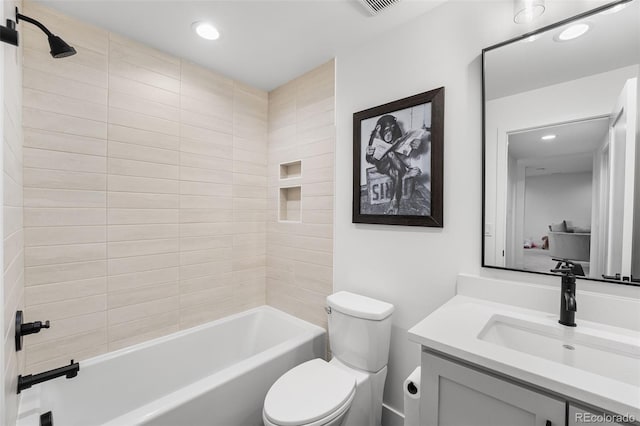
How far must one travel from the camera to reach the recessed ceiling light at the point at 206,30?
170cm

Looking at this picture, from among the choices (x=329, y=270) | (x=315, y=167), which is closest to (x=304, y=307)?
(x=329, y=270)

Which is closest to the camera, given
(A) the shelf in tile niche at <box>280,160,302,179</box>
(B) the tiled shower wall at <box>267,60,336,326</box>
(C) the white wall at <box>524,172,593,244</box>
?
(C) the white wall at <box>524,172,593,244</box>

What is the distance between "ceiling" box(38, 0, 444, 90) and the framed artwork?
496mm

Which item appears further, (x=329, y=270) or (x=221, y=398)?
(x=329, y=270)

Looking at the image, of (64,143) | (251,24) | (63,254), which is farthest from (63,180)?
(251,24)

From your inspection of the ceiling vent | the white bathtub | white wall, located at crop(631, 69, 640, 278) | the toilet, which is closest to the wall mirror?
white wall, located at crop(631, 69, 640, 278)

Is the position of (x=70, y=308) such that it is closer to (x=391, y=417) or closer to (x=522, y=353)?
(x=391, y=417)

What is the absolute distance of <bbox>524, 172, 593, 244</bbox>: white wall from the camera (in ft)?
3.72

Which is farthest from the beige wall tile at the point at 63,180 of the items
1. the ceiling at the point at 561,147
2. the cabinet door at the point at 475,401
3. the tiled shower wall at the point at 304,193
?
the ceiling at the point at 561,147

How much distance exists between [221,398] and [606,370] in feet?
5.39

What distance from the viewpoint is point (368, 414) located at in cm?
159

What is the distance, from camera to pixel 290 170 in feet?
8.39

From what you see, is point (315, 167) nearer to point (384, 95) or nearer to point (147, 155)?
point (384, 95)

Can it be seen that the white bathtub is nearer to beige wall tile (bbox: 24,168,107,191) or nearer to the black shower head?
beige wall tile (bbox: 24,168,107,191)
